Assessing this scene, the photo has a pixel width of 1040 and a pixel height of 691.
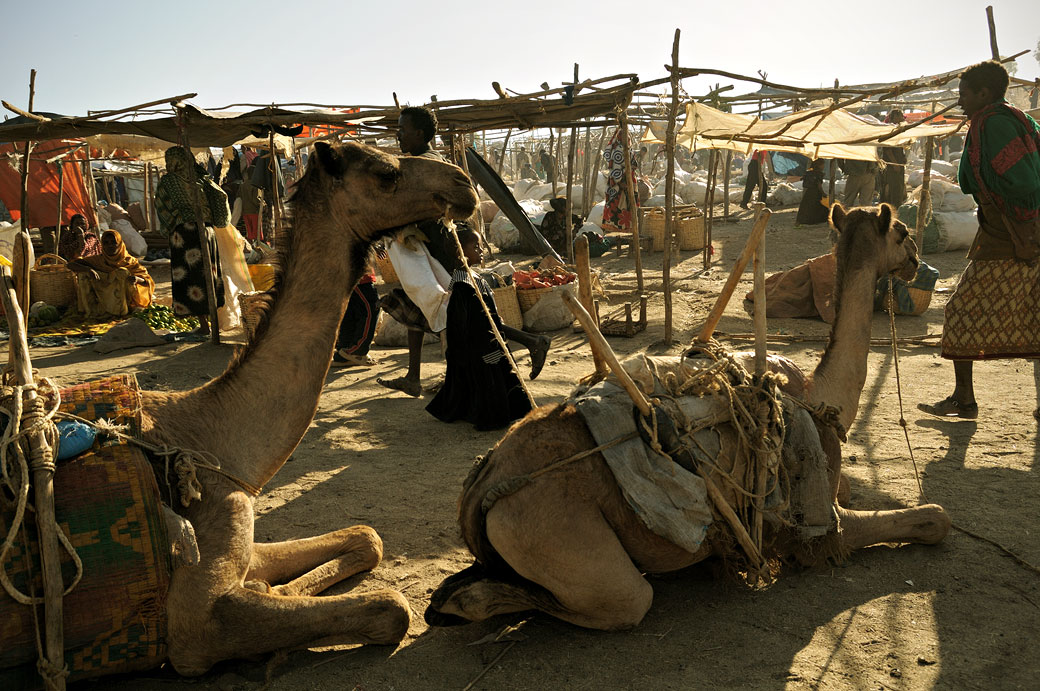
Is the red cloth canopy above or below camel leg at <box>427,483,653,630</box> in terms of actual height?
above

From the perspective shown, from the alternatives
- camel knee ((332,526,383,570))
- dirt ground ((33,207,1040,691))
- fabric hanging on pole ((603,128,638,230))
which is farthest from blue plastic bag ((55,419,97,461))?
fabric hanging on pole ((603,128,638,230))

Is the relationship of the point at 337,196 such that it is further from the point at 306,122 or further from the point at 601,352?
the point at 306,122

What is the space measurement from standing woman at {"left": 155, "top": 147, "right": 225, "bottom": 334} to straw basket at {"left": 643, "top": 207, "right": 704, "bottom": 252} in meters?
8.79

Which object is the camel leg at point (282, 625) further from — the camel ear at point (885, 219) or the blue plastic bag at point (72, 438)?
the camel ear at point (885, 219)

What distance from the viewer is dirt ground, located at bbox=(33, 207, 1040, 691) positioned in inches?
109

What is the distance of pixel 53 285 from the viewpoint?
1157 centimetres

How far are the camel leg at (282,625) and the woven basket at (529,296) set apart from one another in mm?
6883

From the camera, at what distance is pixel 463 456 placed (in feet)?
17.6

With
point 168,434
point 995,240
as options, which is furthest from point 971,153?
point 168,434

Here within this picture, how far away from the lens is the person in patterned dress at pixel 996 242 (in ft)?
16.8

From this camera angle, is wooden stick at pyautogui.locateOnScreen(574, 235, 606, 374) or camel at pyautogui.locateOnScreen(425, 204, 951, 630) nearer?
camel at pyautogui.locateOnScreen(425, 204, 951, 630)

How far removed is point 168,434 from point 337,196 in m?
1.09

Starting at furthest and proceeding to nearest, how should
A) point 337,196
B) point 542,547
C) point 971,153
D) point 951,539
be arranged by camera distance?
point 971,153
point 951,539
point 337,196
point 542,547

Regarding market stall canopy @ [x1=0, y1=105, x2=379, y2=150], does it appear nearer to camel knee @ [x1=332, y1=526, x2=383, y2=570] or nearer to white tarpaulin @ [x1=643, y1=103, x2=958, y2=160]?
white tarpaulin @ [x1=643, y1=103, x2=958, y2=160]
